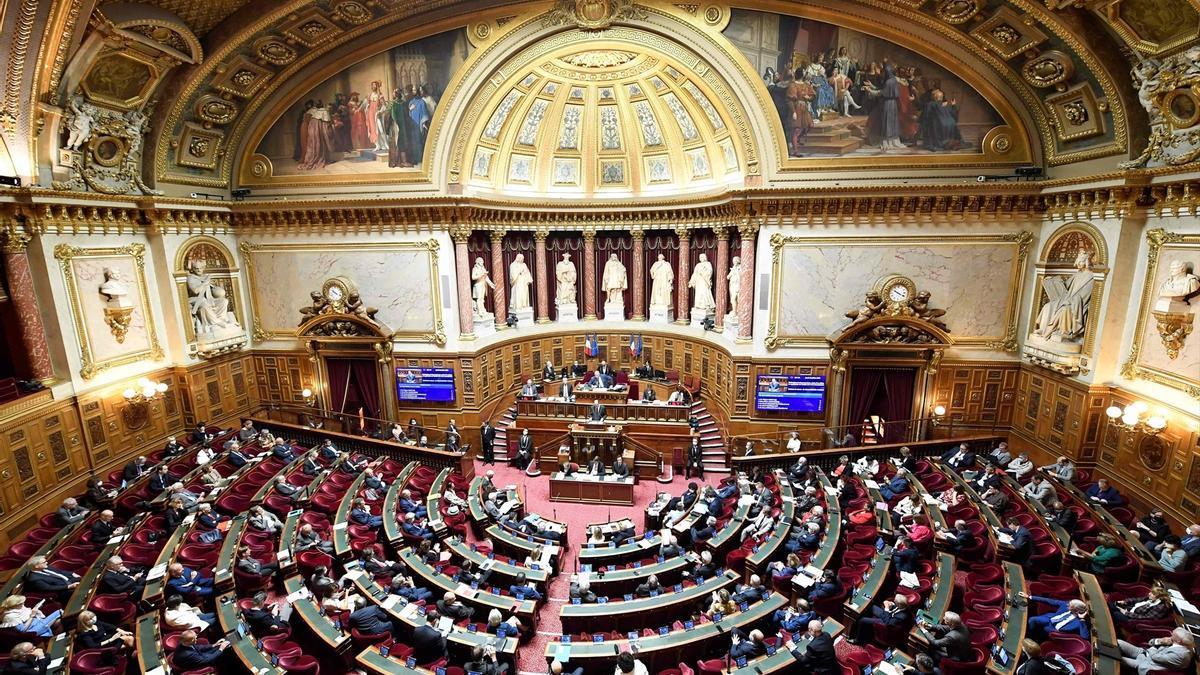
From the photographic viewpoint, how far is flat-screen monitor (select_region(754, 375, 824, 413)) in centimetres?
1848

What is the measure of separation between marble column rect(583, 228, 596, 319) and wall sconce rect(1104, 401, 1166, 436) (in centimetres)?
1801

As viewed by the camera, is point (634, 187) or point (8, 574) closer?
point (8, 574)

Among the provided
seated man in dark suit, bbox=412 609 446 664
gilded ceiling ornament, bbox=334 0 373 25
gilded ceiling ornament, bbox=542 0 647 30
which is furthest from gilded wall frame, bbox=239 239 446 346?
seated man in dark suit, bbox=412 609 446 664

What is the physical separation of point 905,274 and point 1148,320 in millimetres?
5751

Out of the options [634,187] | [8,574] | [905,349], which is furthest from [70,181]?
[905,349]

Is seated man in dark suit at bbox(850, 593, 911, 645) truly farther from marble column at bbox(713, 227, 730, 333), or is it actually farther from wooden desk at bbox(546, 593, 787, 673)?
marble column at bbox(713, 227, 730, 333)

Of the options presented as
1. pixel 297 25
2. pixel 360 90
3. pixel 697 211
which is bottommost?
pixel 697 211

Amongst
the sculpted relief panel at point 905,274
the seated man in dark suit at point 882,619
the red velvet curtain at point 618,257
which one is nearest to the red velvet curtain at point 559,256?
the red velvet curtain at point 618,257

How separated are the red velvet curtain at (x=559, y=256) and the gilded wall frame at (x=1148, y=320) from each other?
1872 cm

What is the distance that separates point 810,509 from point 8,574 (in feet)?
56.9

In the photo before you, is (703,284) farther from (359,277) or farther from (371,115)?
(371,115)

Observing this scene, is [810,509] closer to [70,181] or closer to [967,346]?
[967,346]

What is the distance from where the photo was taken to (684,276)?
77.9 ft

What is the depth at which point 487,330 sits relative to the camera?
22.5m
